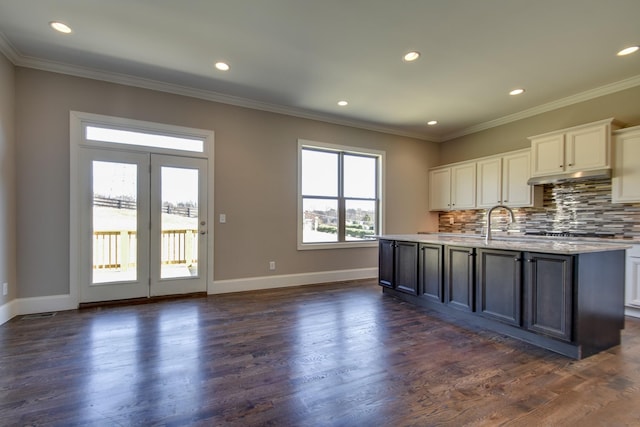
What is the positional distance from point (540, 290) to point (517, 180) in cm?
284

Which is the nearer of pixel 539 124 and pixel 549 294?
pixel 549 294

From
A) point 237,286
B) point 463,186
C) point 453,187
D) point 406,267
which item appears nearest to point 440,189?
point 453,187

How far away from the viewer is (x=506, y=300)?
9.51ft

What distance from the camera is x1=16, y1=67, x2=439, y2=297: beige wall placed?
3510 millimetres

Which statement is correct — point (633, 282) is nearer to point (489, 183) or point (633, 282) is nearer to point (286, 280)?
point (489, 183)

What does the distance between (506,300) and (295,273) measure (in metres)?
3.13

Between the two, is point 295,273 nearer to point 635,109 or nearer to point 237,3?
point 237,3

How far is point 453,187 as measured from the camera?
19.6 feet

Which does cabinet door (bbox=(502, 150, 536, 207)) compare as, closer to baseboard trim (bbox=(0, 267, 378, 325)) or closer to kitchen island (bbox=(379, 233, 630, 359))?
kitchen island (bbox=(379, 233, 630, 359))

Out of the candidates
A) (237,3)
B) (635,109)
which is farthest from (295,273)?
(635,109)

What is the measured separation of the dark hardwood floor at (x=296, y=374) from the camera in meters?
1.74

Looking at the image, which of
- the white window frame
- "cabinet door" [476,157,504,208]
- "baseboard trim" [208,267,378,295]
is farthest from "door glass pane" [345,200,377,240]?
"cabinet door" [476,157,504,208]

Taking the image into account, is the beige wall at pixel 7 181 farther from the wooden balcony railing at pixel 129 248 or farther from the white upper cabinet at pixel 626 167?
the white upper cabinet at pixel 626 167

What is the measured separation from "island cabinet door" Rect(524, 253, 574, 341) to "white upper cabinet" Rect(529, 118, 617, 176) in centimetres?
226
